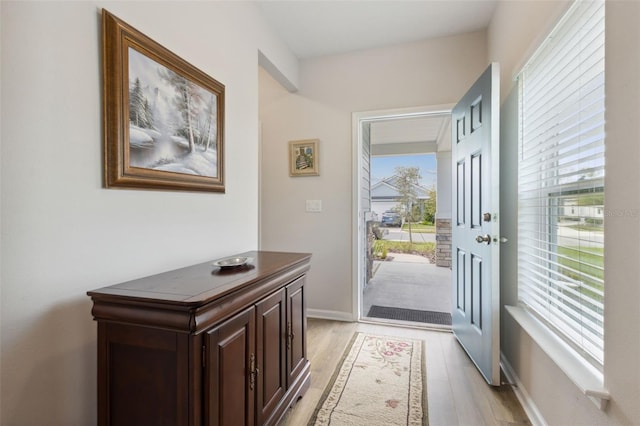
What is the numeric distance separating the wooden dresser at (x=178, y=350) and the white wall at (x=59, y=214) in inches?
4.0

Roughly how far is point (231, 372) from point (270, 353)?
1.01 feet

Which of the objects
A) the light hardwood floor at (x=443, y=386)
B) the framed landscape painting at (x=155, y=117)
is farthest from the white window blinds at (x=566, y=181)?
the framed landscape painting at (x=155, y=117)

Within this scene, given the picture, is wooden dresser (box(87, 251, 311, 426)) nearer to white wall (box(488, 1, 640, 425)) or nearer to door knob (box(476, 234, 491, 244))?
white wall (box(488, 1, 640, 425))

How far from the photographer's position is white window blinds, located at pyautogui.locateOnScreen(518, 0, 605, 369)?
1.11m

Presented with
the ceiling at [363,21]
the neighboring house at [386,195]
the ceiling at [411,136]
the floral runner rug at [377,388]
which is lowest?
the floral runner rug at [377,388]

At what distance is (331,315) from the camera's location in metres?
3.01

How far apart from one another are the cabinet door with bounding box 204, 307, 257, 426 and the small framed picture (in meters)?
1.99


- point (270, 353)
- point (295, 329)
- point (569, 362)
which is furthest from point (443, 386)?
point (270, 353)

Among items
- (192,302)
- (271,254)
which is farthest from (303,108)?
(192,302)

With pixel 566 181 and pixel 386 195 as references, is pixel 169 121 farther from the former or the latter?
pixel 386 195

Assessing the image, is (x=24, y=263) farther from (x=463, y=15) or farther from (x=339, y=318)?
(x=463, y=15)

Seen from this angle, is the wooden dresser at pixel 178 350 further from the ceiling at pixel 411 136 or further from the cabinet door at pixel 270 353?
the ceiling at pixel 411 136

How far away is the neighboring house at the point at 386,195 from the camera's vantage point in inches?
267

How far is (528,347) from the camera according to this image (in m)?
1.64
